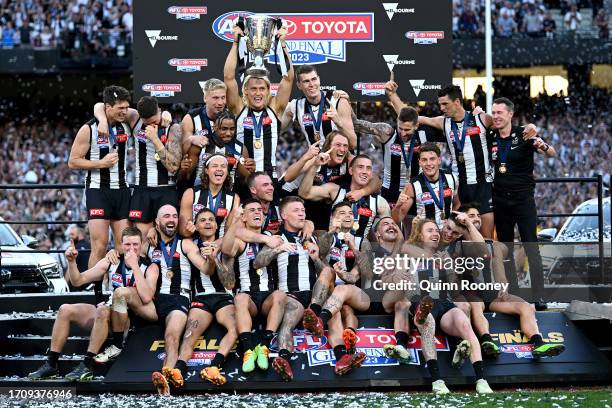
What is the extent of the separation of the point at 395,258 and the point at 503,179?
4.81 ft

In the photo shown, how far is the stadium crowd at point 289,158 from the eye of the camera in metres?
22.8

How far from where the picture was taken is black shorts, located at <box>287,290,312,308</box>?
33.4ft

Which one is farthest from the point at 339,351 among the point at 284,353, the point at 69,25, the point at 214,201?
the point at 69,25

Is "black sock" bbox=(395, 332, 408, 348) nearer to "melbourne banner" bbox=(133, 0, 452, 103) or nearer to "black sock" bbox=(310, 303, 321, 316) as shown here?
"black sock" bbox=(310, 303, 321, 316)

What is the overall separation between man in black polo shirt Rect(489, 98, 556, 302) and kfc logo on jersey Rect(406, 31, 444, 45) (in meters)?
1.51

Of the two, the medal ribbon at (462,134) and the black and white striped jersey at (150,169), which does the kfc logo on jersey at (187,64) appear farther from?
the medal ribbon at (462,134)

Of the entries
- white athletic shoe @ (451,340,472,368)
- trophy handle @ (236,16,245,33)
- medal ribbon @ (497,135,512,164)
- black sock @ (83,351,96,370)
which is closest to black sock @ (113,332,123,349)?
black sock @ (83,351,96,370)

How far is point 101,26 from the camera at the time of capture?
28953 millimetres

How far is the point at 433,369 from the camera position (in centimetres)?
980

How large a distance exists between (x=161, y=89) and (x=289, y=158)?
13137mm

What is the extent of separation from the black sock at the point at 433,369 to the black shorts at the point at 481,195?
180 cm

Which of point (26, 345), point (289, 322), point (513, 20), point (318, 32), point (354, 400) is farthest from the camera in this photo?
point (513, 20)

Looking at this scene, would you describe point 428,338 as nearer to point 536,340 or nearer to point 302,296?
point 536,340

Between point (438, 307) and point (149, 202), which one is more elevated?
point (149, 202)
